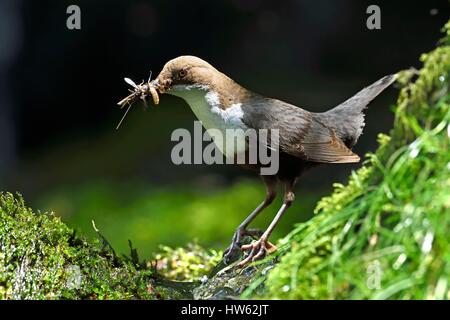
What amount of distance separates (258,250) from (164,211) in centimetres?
492

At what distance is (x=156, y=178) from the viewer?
10.8 meters

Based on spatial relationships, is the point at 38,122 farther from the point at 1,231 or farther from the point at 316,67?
the point at 1,231

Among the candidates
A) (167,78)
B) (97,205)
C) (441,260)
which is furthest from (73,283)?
(97,205)

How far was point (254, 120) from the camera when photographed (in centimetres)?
448

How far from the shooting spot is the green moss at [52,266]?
3.43m

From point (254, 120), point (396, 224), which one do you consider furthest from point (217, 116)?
point (396, 224)

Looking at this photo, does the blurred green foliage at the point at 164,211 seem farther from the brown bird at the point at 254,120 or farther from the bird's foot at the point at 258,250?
the bird's foot at the point at 258,250

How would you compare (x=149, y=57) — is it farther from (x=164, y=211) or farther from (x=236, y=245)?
(x=236, y=245)

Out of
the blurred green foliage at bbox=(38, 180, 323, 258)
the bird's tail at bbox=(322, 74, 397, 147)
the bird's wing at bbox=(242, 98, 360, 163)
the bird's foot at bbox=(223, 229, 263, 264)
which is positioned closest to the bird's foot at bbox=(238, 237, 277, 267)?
the bird's foot at bbox=(223, 229, 263, 264)

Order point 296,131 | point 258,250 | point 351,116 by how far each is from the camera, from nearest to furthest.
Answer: point 258,250, point 296,131, point 351,116

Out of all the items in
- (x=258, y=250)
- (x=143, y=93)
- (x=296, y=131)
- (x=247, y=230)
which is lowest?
(x=258, y=250)

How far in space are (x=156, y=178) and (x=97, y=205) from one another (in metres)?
1.44

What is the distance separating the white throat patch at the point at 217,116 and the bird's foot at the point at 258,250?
0.58 metres

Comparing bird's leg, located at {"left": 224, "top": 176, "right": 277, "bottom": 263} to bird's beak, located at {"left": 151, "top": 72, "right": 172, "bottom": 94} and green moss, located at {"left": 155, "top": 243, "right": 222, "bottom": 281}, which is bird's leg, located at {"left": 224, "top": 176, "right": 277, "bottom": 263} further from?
bird's beak, located at {"left": 151, "top": 72, "right": 172, "bottom": 94}
